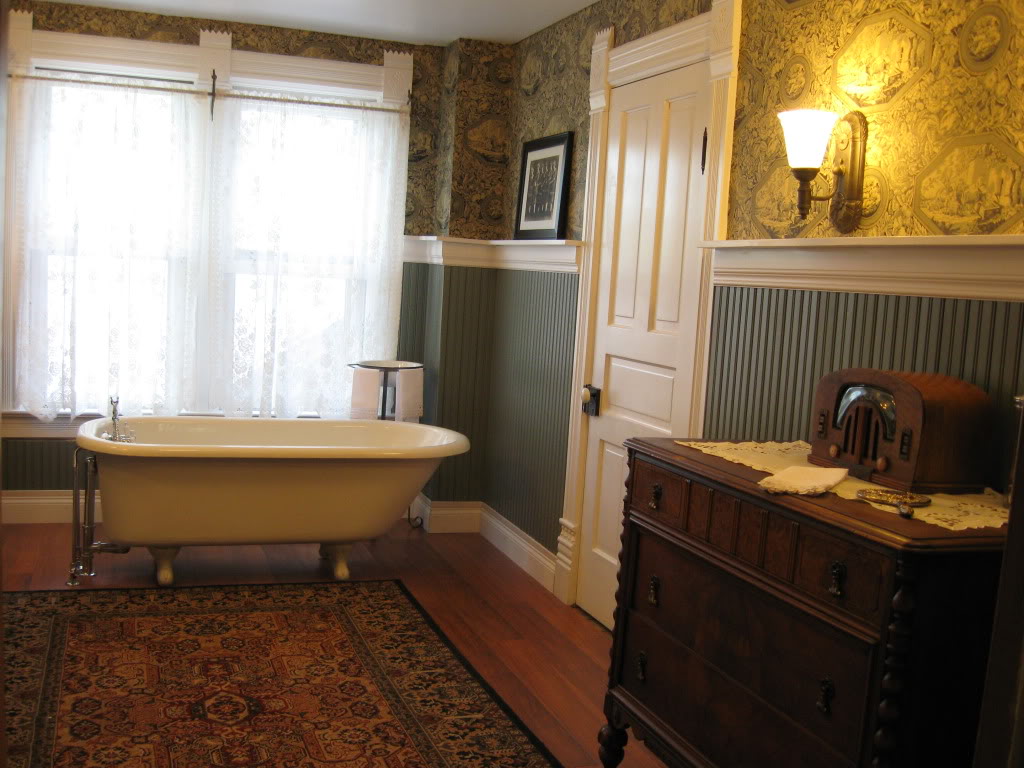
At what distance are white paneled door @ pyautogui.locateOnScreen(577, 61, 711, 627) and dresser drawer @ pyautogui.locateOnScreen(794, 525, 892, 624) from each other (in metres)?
1.49

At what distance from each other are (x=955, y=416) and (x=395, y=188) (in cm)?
395

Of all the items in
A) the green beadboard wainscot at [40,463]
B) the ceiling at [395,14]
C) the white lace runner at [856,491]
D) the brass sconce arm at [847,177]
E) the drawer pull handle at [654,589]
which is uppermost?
the ceiling at [395,14]

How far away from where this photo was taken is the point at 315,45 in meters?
5.38

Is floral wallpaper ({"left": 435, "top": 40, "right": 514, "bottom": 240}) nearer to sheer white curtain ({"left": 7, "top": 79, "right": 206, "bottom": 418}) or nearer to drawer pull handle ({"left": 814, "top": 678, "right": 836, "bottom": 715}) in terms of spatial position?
sheer white curtain ({"left": 7, "top": 79, "right": 206, "bottom": 418})

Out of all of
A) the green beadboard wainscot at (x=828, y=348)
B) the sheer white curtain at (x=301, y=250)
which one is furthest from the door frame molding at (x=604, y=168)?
the sheer white curtain at (x=301, y=250)

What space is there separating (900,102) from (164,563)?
11.2 ft

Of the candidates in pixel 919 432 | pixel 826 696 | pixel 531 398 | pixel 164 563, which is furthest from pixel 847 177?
pixel 164 563

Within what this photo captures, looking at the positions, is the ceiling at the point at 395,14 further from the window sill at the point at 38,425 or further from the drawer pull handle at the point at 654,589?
the drawer pull handle at the point at 654,589

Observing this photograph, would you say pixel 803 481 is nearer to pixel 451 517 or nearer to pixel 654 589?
pixel 654 589

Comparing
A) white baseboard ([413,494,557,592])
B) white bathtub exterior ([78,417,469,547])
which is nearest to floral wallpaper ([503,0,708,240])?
white bathtub exterior ([78,417,469,547])

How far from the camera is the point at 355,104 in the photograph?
5.39 metres

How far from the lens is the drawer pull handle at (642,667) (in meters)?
2.67

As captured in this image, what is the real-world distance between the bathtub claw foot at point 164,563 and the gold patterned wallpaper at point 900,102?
109 inches

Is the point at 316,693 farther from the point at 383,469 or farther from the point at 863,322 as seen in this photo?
the point at 863,322
